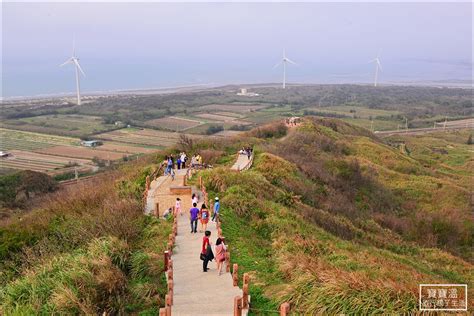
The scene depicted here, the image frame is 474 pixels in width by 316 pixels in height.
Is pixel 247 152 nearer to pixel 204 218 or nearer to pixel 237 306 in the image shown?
pixel 204 218

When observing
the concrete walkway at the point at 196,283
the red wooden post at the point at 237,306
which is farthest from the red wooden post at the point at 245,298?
the red wooden post at the point at 237,306

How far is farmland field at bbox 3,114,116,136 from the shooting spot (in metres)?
89.4

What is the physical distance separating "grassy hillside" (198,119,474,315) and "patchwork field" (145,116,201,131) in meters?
51.0

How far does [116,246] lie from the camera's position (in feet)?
48.6

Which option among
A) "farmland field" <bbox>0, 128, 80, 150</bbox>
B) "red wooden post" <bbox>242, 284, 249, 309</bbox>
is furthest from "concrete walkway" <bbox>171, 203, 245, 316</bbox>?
"farmland field" <bbox>0, 128, 80, 150</bbox>

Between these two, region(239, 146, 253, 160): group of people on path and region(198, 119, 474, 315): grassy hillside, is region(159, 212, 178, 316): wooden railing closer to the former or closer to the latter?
region(198, 119, 474, 315): grassy hillside

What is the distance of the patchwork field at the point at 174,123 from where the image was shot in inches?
3811

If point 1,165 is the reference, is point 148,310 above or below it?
above

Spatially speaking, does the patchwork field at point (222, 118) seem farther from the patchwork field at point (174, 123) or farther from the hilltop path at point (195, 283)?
the hilltop path at point (195, 283)

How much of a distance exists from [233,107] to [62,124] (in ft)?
181

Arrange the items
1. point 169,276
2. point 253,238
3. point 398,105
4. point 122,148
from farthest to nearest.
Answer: point 398,105 < point 122,148 < point 253,238 < point 169,276

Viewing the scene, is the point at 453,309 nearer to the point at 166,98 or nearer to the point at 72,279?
the point at 72,279

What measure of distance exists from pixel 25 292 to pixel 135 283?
10.1 ft

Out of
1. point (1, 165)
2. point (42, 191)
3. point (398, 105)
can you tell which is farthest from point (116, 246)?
point (398, 105)
